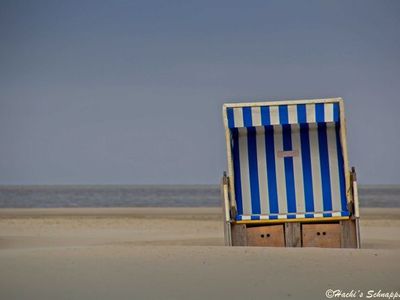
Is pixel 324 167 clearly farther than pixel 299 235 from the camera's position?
Yes

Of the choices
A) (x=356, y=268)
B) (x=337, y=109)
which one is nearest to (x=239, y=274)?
(x=356, y=268)

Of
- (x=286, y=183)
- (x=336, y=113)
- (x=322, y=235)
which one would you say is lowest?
(x=322, y=235)

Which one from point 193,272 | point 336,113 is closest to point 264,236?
point 336,113

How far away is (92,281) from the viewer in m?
9.62

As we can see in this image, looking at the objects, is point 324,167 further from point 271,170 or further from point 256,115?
point 256,115

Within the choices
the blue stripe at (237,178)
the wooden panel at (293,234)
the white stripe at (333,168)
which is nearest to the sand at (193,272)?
the wooden panel at (293,234)

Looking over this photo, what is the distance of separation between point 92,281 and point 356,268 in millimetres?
2635

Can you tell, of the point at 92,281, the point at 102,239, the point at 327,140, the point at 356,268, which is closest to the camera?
the point at 92,281

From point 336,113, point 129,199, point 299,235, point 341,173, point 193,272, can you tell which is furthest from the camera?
point 129,199

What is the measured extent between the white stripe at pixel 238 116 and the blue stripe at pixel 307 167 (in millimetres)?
961

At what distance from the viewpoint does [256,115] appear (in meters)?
12.7

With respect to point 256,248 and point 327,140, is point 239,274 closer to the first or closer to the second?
point 256,248

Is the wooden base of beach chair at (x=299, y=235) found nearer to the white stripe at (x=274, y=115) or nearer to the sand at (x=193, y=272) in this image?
the sand at (x=193, y=272)

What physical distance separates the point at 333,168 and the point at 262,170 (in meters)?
0.90
